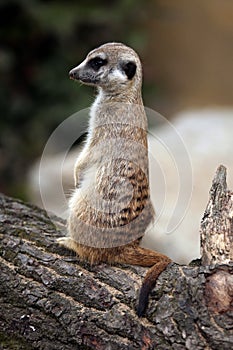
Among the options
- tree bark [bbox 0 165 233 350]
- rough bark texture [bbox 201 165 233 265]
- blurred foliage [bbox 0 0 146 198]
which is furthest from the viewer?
blurred foliage [bbox 0 0 146 198]

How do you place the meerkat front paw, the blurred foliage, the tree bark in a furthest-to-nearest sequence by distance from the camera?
the blurred foliage, the meerkat front paw, the tree bark

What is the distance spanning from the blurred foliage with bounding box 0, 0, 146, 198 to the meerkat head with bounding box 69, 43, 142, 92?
116 inches

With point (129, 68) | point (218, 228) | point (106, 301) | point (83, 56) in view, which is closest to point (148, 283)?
point (106, 301)

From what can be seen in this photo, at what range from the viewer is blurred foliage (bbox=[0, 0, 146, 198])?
530cm

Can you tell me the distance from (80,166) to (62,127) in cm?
258

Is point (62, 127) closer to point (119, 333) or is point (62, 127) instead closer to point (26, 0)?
point (26, 0)

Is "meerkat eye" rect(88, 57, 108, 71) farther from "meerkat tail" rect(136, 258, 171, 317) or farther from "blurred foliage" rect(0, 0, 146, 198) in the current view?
"blurred foliage" rect(0, 0, 146, 198)

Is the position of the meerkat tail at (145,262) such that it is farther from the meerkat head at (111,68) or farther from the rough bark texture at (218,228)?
the meerkat head at (111,68)

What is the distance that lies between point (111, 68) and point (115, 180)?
0.41 metres

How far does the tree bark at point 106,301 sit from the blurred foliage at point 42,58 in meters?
3.10

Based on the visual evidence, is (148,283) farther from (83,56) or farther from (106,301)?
(83,56)

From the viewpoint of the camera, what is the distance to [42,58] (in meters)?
5.68

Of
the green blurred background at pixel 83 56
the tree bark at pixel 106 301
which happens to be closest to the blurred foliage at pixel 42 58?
the green blurred background at pixel 83 56

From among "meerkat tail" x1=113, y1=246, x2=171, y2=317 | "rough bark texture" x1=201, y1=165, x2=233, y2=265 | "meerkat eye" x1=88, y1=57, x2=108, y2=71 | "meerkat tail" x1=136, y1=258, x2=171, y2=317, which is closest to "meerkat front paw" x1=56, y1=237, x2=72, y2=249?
"meerkat tail" x1=113, y1=246, x2=171, y2=317
